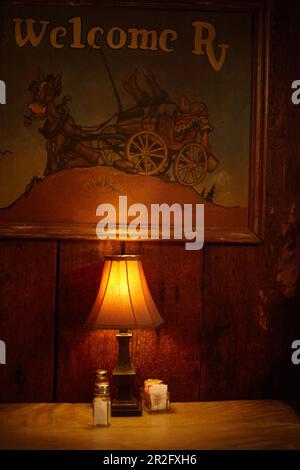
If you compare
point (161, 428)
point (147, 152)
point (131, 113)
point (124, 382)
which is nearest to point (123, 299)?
point (124, 382)

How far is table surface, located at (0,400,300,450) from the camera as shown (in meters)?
1.93

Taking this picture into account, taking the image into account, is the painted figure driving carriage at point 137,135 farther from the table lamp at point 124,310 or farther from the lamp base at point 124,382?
the lamp base at point 124,382

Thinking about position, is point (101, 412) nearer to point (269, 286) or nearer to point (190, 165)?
point (269, 286)

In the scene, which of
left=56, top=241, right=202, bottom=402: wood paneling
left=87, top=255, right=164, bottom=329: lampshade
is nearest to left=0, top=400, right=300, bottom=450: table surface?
left=56, top=241, right=202, bottom=402: wood paneling

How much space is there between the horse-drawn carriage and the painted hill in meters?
0.05

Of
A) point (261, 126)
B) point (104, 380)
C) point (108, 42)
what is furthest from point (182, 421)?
point (108, 42)

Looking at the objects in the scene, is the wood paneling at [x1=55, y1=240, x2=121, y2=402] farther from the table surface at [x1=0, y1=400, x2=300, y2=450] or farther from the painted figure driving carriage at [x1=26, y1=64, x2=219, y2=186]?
the painted figure driving carriage at [x1=26, y1=64, x2=219, y2=186]

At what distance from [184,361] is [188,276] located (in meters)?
0.37

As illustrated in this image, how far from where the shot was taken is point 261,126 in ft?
8.14

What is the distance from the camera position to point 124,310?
218cm

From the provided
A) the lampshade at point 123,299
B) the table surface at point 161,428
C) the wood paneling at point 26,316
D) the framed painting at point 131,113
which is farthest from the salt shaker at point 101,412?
the framed painting at point 131,113

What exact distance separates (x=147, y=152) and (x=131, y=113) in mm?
180

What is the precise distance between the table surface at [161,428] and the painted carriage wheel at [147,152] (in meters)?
1.01
